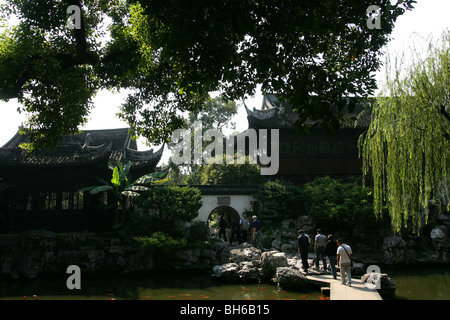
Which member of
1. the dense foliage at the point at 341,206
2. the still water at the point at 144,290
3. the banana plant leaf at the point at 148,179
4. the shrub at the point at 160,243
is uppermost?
the banana plant leaf at the point at 148,179

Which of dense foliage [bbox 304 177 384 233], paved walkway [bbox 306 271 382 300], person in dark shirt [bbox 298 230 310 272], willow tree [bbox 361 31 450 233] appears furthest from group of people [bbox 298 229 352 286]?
dense foliage [bbox 304 177 384 233]

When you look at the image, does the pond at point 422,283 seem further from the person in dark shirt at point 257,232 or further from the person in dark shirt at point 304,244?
the person in dark shirt at point 257,232

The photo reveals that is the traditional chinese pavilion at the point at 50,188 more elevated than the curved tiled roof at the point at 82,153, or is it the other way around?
the curved tiled roof at the point at 82,153

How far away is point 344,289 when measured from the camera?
295 inches

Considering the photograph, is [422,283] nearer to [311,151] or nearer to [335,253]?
[335,253]

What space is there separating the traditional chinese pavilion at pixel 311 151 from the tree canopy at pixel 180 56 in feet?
33.2

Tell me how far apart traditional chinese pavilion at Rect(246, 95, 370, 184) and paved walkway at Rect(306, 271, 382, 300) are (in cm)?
928

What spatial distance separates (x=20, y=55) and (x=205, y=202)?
37.3 ft

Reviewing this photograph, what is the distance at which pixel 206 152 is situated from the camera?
27.2m

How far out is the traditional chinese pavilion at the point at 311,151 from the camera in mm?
18016


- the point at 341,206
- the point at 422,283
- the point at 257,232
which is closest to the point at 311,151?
the point at 341,206

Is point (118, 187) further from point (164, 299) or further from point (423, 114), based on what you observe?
point (423, 114)

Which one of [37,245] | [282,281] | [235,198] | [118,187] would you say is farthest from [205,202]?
[282,281]

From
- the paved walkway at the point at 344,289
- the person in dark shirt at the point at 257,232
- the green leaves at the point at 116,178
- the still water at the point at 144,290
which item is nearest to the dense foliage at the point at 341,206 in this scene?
the person in dark shirt at the point at 257,232
